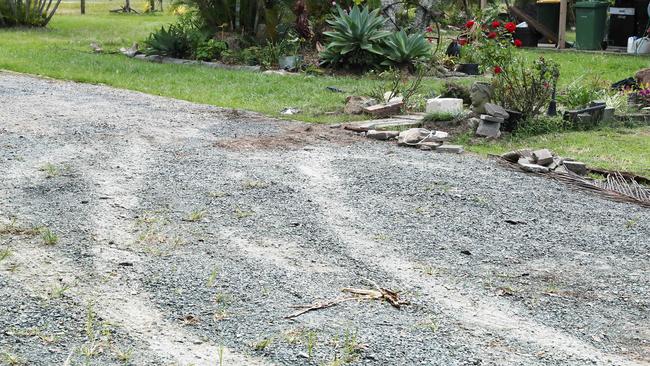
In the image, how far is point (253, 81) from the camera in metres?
14.1

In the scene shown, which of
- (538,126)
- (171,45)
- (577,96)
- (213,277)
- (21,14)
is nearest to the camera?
(213,277)

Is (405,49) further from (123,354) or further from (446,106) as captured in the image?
(123,354)

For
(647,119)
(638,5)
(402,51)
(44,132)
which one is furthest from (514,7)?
(44,132)

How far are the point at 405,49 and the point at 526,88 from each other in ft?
16.2

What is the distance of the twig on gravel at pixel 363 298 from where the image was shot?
4805 millimetres

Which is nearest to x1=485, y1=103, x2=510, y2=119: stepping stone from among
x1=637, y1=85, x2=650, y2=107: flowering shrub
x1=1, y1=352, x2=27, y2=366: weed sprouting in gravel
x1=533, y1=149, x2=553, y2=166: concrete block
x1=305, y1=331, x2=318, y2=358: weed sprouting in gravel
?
x1=533, y1=149, x2=553, y2=166: concrete block

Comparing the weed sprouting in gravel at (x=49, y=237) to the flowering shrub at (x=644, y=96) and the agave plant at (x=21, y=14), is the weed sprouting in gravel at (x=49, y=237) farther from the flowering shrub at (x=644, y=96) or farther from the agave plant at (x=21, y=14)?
the agave plant at (x=21, y=14)

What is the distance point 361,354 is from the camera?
13.9ft

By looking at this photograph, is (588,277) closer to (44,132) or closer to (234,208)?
(234,208)

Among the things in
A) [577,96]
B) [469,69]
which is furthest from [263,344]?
[469,69]

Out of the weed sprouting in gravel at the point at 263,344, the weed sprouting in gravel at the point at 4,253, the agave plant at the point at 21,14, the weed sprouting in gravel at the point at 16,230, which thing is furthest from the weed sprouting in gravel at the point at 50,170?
the agave plant at the point at 21,14

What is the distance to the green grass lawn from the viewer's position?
31.9 ft

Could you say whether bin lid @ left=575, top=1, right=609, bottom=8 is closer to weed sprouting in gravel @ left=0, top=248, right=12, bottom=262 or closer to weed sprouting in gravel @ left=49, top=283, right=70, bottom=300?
weed sprouting in gravel @ left=0, top=248, right=12, bottom=262

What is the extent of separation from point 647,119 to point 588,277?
623cm
